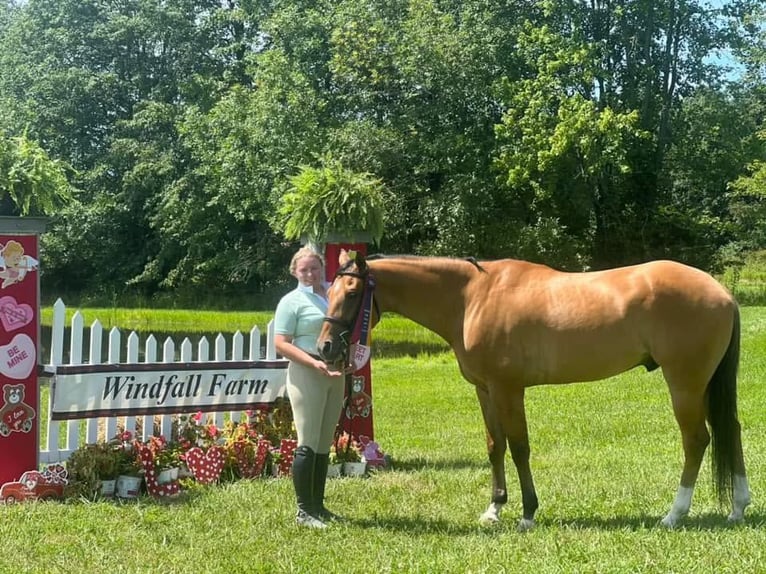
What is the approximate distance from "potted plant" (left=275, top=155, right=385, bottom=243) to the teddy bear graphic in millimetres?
2532

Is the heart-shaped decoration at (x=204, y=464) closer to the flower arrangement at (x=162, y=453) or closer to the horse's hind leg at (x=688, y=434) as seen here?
the flower arrangement at (x=162, y=453)

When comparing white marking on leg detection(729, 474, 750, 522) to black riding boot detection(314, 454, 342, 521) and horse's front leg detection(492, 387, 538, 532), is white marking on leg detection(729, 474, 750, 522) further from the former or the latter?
black riding boot detection(314, 454, 342, 521)

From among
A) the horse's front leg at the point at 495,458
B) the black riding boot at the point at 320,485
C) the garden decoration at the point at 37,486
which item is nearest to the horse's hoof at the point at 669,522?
the horse's front leg at the point at 495,458

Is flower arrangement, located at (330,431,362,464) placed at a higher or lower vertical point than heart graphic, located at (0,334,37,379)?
lower

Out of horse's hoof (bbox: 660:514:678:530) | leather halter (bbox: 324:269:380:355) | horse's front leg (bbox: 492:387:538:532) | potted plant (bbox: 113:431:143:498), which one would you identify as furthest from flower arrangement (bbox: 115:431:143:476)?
horse's hoof (bbox: 660:514:678:530)

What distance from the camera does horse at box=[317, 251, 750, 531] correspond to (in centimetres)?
510

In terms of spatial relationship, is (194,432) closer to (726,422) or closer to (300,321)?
(300,321)

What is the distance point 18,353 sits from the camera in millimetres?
5695

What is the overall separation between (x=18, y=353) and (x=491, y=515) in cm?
350

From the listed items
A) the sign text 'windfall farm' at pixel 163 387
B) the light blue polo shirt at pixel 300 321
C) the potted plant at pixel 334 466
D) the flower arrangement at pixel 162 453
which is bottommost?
the potted plant at pixel 334 466

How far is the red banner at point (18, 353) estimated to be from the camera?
5.62 meters

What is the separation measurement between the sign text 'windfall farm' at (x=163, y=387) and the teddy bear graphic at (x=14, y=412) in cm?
23

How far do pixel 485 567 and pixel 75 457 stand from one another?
10.7 feet

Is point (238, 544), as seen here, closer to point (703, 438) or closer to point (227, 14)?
point (703, 438)
